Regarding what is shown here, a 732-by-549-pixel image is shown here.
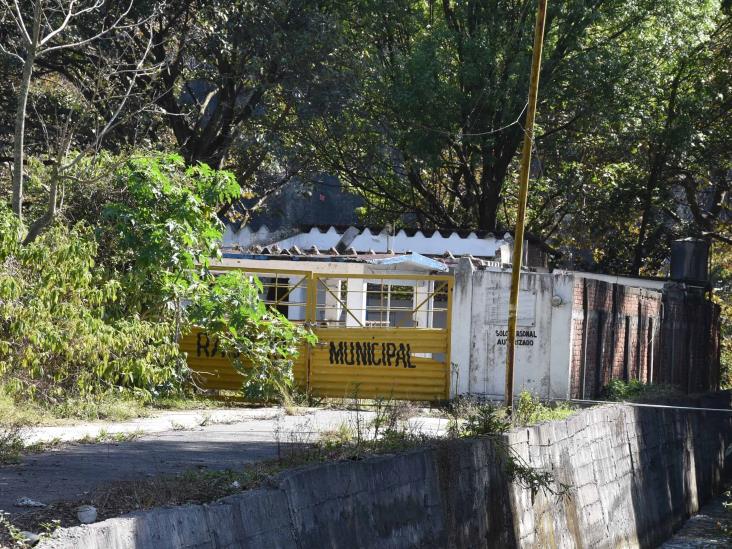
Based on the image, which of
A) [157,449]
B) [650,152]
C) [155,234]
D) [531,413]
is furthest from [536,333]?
[650,152]

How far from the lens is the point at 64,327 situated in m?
14.1

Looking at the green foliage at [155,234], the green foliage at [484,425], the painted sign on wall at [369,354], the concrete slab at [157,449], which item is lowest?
the concrete slab at [157,449]

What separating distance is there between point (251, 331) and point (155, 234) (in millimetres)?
2303

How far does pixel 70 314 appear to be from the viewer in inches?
556

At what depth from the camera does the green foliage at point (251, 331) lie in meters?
16.5

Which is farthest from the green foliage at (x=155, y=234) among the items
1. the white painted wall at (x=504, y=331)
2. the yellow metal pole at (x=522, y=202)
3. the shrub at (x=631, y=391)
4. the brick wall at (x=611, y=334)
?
the shrub at (x=631, y=391)

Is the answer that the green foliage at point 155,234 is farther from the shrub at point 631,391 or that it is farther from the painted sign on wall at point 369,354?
the shrub at point 631,391

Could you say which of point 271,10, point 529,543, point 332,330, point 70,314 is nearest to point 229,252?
point 332,330

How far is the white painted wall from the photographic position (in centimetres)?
1828

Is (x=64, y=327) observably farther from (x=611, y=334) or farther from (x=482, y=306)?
(x=611, y=334)

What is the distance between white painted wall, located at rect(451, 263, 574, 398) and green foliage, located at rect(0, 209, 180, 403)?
5.27 meters

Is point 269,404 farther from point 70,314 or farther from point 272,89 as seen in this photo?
point 272,89

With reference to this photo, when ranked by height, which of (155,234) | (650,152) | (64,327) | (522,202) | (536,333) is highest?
(650,152)

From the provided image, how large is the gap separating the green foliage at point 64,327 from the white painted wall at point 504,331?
5272 millimetres
